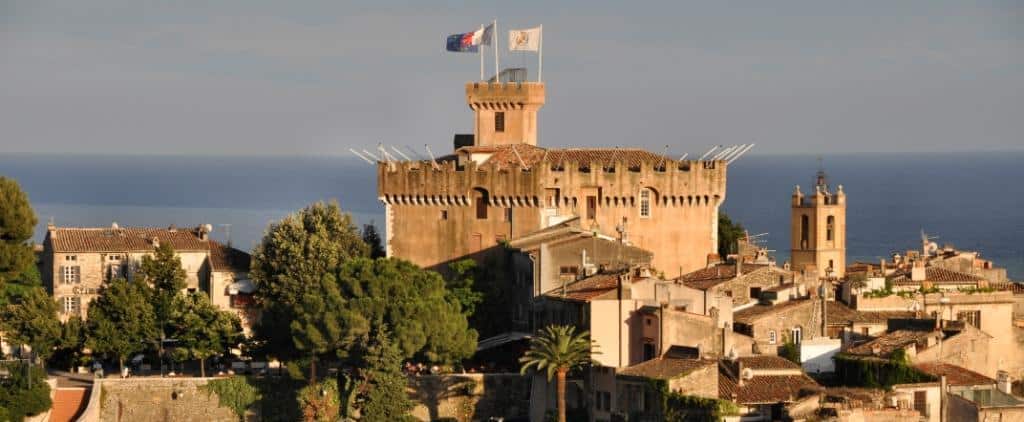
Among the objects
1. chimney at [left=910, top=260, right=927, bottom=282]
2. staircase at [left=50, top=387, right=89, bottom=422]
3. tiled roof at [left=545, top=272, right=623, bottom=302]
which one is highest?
chimney at [left=910, top=260, right=927, bottom=282]

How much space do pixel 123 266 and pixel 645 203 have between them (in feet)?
50.7

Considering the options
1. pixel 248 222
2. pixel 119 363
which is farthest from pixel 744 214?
pixel 119 363

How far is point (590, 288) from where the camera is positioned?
58.2 meters

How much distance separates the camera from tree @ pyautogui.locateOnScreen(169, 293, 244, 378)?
61188mm

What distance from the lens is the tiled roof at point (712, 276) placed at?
196 feet

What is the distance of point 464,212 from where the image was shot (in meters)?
68.5

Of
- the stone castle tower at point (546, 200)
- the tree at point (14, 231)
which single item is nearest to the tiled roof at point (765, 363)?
the stone castle tower at point (546, 200)

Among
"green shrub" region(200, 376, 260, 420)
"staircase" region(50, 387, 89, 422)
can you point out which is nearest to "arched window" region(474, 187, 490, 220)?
"green shrub" region(200, 376, 260, 420)

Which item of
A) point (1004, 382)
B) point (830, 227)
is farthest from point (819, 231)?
point (1004, 382)

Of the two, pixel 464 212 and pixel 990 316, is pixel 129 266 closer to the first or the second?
pixel 464 212

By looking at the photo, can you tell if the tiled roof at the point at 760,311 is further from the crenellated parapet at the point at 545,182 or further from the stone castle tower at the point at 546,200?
the crenellated parapet at the point at 545,182

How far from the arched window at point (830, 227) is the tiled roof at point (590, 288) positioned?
582 inches

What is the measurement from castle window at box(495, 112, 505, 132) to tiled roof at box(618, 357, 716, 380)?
20769 millimetres

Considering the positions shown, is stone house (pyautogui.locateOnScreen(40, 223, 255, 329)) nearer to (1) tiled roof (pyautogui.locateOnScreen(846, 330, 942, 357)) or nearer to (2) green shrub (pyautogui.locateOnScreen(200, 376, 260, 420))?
(2) green shrub (pyautogui.locateOnScreen(200, 376, 260, 420))
